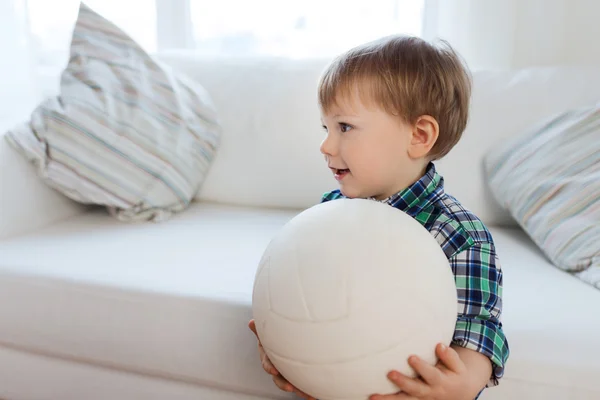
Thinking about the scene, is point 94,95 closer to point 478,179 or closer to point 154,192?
point 154,192

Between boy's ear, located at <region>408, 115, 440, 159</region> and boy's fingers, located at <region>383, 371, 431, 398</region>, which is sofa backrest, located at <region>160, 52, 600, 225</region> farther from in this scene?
boy's fingers, located at <region>383, 371, 431, 398</region>

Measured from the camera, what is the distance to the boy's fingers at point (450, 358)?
0.91m

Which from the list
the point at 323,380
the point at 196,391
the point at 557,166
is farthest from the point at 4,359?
the point at 557,166

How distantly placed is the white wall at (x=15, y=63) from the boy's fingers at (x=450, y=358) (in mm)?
2051

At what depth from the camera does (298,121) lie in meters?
1.94

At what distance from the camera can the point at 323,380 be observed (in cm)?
89

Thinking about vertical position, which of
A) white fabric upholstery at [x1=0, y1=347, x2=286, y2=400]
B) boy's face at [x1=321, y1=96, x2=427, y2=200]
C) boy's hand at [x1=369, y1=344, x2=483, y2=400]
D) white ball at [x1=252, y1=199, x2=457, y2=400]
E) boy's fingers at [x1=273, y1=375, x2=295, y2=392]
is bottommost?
white fabric upholstery at [x1=0, y1=347, x2=286, y2=400]

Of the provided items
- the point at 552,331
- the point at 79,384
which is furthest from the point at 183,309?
the point at 552,331

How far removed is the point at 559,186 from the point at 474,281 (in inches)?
26.4

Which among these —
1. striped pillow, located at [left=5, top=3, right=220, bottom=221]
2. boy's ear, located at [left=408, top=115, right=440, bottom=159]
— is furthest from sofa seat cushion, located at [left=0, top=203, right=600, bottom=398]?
boy's ear, located at [left=408, top=115, right=440, bottom=159]

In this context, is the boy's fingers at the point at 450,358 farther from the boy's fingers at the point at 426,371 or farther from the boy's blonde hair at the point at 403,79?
the boy's blonde hair at the point at 403,79

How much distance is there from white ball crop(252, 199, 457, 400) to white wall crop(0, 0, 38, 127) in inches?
75.2

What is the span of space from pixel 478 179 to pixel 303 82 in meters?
0.60

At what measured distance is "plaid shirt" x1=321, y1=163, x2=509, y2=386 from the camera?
3.32 ft
